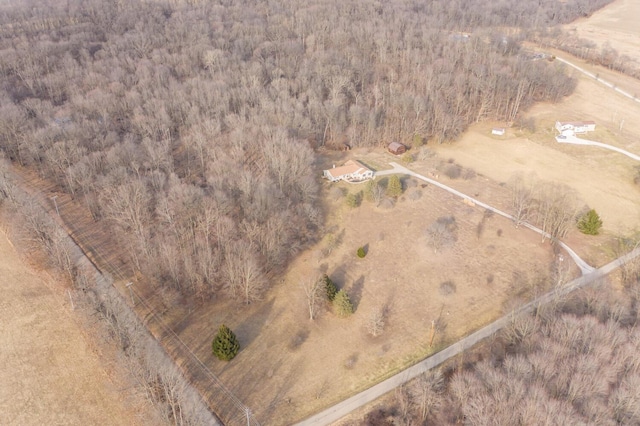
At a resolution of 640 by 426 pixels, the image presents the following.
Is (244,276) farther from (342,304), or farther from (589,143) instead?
(589,143)

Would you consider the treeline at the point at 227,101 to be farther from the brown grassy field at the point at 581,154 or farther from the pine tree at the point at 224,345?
the pine tree at the point at 224,345

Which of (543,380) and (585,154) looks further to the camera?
(585,154)

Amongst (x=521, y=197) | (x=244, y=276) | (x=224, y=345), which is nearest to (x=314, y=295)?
(x=244, y=276)

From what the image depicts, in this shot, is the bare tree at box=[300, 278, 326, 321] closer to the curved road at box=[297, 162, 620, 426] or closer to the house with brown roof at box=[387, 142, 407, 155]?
the curved road at box=[297, 162, 620, 426]

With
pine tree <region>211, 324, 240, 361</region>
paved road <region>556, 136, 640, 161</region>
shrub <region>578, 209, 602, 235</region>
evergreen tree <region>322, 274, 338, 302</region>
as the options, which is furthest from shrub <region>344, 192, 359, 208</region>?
paved road <region>556, 136, 640, 161</region>

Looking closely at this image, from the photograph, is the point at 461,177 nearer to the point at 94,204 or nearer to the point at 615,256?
the point at 615,256

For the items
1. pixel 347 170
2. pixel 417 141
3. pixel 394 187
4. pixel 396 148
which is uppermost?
pixel 394 187

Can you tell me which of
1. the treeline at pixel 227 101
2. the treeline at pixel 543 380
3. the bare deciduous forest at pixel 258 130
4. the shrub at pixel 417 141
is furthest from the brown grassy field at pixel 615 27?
the treeline at pixel 543 380

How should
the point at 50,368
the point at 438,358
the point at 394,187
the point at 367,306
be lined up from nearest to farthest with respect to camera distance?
the point at 50,368
the point at 438,358
the point at 367,306
the point at 394,187
